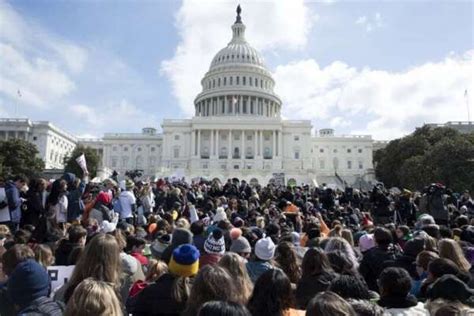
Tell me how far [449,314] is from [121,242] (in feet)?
17.9

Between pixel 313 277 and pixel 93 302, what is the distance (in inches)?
120

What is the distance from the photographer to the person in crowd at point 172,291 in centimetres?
503

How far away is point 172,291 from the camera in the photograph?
5066 millimetres

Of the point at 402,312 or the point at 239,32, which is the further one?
the point at 239,32

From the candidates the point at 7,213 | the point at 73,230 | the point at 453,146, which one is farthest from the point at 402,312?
the point at 453,146

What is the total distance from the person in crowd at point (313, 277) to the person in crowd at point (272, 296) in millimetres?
1342

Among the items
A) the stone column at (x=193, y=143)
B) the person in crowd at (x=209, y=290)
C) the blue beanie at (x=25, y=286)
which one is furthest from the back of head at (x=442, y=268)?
the stone column at (x=193, y=143)

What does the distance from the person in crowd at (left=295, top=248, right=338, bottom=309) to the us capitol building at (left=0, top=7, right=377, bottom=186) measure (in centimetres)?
7635

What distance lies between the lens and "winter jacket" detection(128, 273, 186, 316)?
5.02 meters

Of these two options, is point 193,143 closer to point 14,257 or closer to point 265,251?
point 265,251

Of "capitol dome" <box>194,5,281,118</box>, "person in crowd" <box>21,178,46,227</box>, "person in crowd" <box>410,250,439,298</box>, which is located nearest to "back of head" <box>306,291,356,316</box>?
"person in crowd" <box>410,250,439,298</box>

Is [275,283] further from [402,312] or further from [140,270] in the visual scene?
[140,270]

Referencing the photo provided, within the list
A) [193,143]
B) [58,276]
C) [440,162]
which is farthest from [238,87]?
[58,276]

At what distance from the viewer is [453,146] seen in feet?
167
